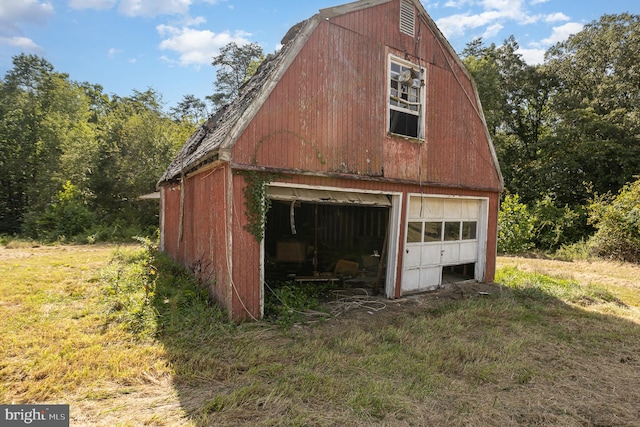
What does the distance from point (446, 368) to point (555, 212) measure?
1985 cm

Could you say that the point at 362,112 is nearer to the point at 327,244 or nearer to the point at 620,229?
the point at 327,244

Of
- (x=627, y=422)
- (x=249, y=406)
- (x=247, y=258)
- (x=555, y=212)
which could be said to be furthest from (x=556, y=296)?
(x=555, y=212)

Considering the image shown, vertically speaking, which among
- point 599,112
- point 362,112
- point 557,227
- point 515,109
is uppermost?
point 515,109

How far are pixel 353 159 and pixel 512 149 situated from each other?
24190mm

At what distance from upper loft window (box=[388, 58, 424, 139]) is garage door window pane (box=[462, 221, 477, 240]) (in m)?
3.25

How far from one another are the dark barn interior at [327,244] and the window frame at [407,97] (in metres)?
3.37

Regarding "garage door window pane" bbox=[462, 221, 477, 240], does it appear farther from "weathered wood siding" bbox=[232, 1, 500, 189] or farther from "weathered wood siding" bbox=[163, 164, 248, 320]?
"weathered wood siding" bbox=[163, 164, 248, 320]

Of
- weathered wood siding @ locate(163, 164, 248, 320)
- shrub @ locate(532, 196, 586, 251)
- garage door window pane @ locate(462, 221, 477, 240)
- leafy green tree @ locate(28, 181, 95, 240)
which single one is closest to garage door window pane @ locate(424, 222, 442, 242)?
garage door window pane @ locate(462, 221, 477, 240)

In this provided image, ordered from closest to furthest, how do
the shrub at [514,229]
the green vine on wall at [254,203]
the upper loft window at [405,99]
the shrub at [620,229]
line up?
the green vine on wall at [254,203]
the upper loft window at [405,99]
the shrub at [620,229]
the shrub at [514,229]

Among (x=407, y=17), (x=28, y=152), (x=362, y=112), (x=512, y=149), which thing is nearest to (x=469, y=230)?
(x=362, y=112)

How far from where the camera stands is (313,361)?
4.79 meters

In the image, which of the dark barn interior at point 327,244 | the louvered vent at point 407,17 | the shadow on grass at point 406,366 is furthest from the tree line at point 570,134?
the louvered vent at point 407,17

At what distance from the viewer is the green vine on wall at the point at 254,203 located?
6.14m

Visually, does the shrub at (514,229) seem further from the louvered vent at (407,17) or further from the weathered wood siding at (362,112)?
the louvered vent at (407,17)
